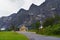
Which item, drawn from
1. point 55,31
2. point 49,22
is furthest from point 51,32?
point 49,22

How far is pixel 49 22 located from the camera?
108 metres

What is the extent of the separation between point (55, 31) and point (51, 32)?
1490mm

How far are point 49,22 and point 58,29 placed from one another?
43359 millimetres

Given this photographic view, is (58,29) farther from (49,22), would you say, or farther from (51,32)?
(49,22)

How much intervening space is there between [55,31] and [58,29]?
108 centimetres

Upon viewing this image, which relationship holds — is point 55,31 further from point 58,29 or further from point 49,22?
point 49,22

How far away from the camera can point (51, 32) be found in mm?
65188

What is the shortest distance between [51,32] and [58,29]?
7.89 feet

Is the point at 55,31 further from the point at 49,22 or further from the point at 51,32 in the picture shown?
the point at 49,22

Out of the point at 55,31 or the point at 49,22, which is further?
the point at 49,22

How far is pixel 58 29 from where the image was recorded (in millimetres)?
64250

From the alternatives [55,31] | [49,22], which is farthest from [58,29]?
[49,22]

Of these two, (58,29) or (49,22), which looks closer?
(58,29)
